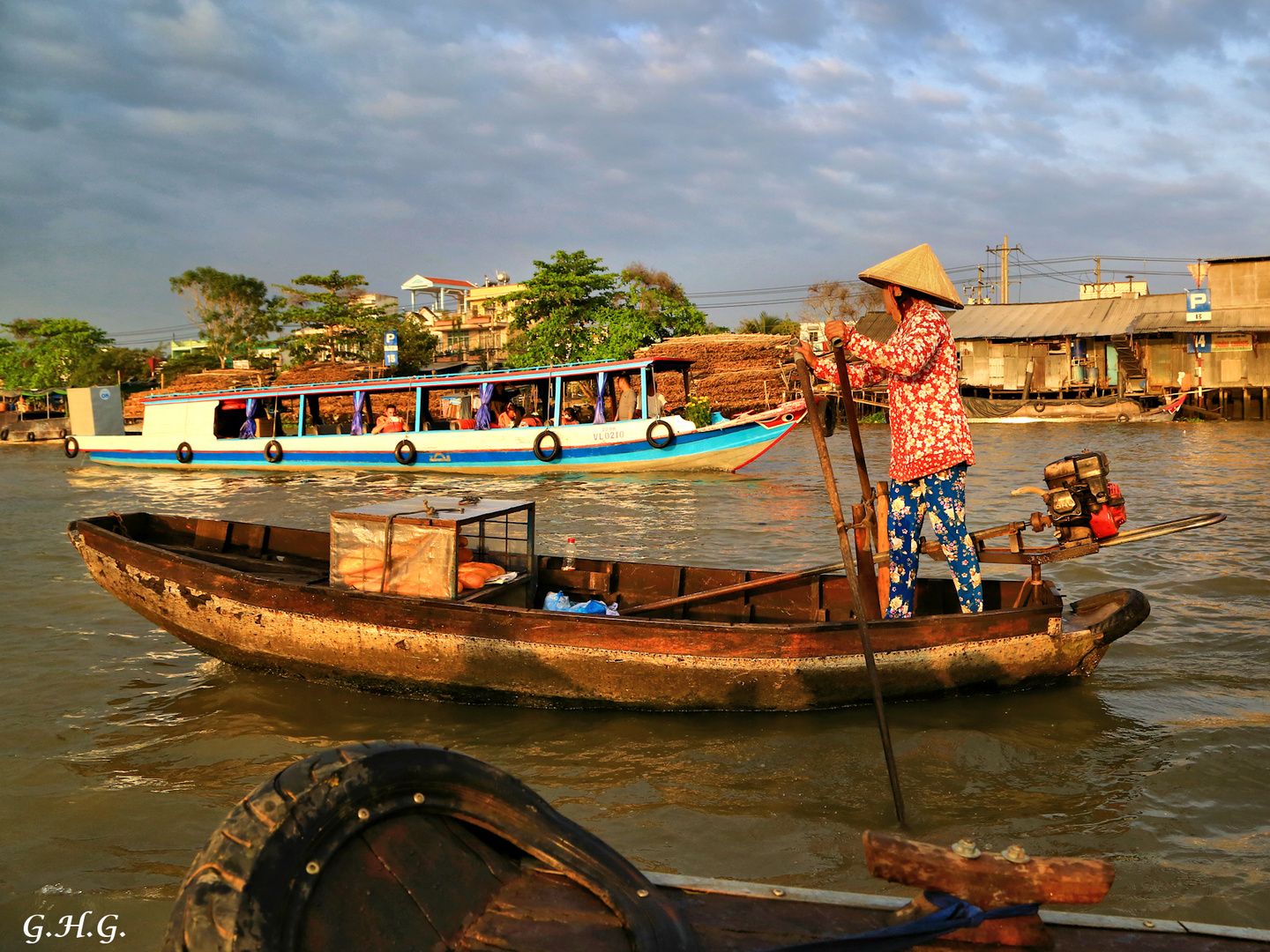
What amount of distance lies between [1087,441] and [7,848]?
21.1m

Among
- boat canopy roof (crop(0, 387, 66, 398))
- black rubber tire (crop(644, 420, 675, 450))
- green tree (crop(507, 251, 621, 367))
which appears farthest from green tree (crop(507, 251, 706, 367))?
boat canopy roof (crop(0, 387, 66, 398))

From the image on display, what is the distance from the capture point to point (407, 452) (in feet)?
55.2

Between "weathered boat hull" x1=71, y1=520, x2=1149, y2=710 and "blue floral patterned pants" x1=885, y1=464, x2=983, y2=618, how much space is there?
0.24 metres

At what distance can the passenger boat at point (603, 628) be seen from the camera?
4465mm

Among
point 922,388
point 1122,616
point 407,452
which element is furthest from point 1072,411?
point 922,388

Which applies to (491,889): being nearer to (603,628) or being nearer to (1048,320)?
(603,628)

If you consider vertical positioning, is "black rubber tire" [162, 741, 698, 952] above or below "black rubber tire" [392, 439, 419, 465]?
below

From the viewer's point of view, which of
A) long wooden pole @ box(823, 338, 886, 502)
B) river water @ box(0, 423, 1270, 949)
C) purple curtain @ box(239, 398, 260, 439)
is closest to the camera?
river water @ box(0, 423, 1270, 949)

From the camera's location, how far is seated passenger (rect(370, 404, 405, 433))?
17.5 m

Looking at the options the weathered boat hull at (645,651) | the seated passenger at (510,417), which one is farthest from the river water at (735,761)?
Result: the seated passenger at (510,417)

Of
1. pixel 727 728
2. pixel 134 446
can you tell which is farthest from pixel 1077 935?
pixel 134 446

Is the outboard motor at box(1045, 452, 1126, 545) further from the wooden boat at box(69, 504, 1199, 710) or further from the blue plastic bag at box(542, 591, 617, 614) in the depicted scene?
the blue plastic bag at box(542, 591, 617, 614)

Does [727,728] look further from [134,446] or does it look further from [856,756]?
[134,446]

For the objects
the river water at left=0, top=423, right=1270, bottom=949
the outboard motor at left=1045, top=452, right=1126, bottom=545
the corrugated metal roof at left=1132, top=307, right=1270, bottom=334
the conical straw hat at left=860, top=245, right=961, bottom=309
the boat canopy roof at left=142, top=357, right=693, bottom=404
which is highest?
the corrugated metal roof at left=1132, top=307, right=1270, bottom=334
